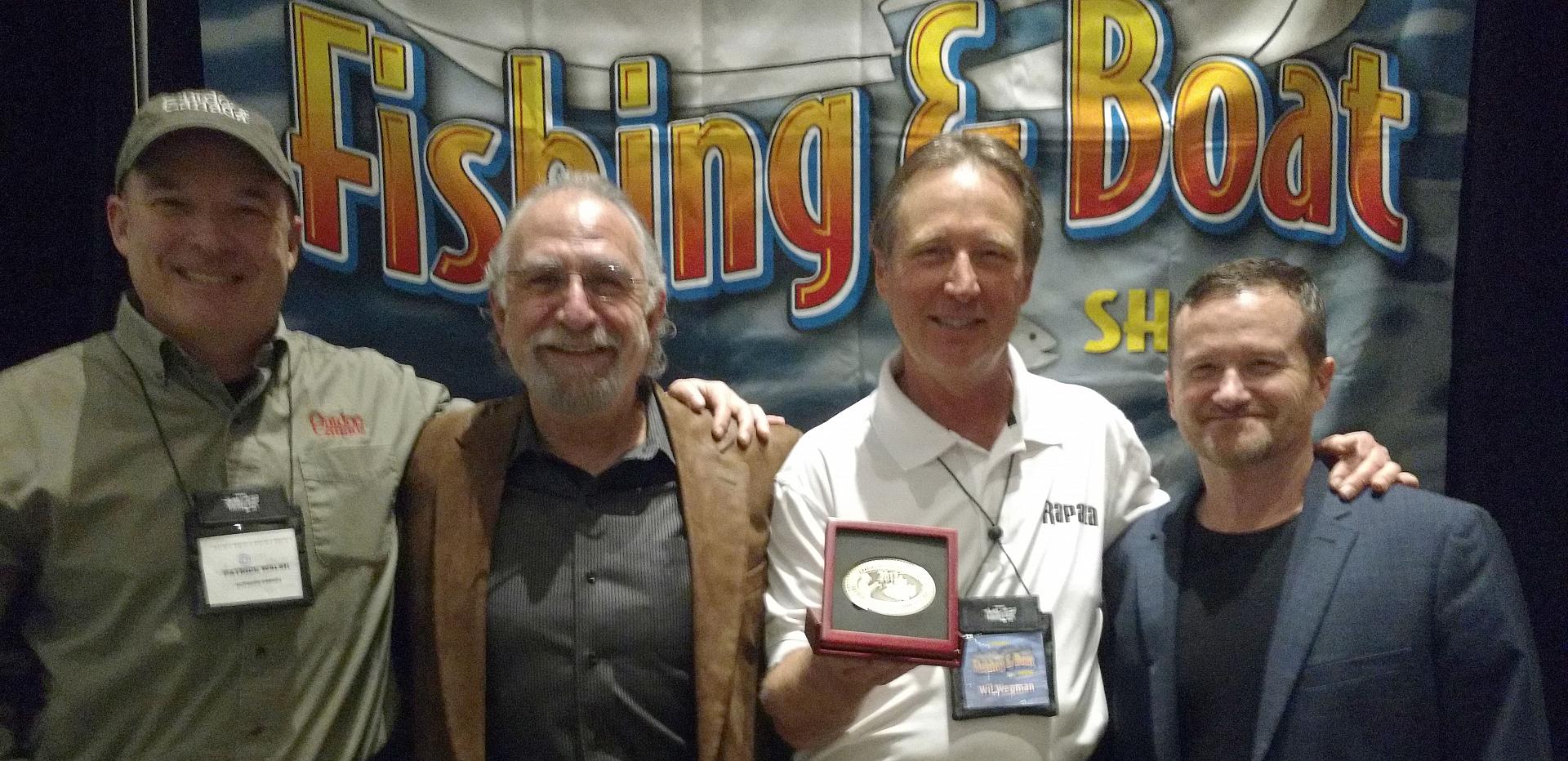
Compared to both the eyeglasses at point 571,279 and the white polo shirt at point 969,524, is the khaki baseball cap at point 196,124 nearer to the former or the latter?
the eyeglasses at point 571,279

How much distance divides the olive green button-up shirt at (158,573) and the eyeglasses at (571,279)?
0.47 meters

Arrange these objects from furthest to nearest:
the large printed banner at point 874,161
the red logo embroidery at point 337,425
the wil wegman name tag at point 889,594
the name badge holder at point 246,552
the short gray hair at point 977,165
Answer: the large printed banner at point 874,161 → the short gray hair at point 977,165 → the red logo embroidery at point 337,425 → the name badge holder at point 246,552 → the wil wegman name tag at point 889,594

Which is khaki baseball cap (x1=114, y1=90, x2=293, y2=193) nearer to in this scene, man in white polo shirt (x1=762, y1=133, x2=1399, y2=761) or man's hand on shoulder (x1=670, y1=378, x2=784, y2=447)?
man's hand on shoulder (x1=670, y1=378, x2=784, y2=447)

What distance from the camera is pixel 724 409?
7.31 ft

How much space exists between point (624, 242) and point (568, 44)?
1042 mm

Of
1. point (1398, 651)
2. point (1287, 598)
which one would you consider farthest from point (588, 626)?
point (1398, 651)

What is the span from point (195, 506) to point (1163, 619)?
1.69 meters

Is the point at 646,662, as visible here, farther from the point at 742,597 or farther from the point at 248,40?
the point at 248,40

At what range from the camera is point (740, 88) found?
291cm

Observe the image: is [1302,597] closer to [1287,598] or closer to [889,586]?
[1287,598]

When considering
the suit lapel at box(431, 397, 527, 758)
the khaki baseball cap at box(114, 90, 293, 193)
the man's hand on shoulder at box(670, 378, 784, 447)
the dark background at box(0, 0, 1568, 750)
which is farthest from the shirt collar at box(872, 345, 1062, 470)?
the dark background at box(0, 0, 1568, 750)

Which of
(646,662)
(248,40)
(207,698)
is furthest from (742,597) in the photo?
(248,40)

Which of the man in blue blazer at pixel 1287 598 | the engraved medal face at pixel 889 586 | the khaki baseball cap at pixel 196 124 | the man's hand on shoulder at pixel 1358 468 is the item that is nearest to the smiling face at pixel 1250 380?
the man in blue blazer at pixel 1287 598

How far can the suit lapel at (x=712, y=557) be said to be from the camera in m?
1.94
